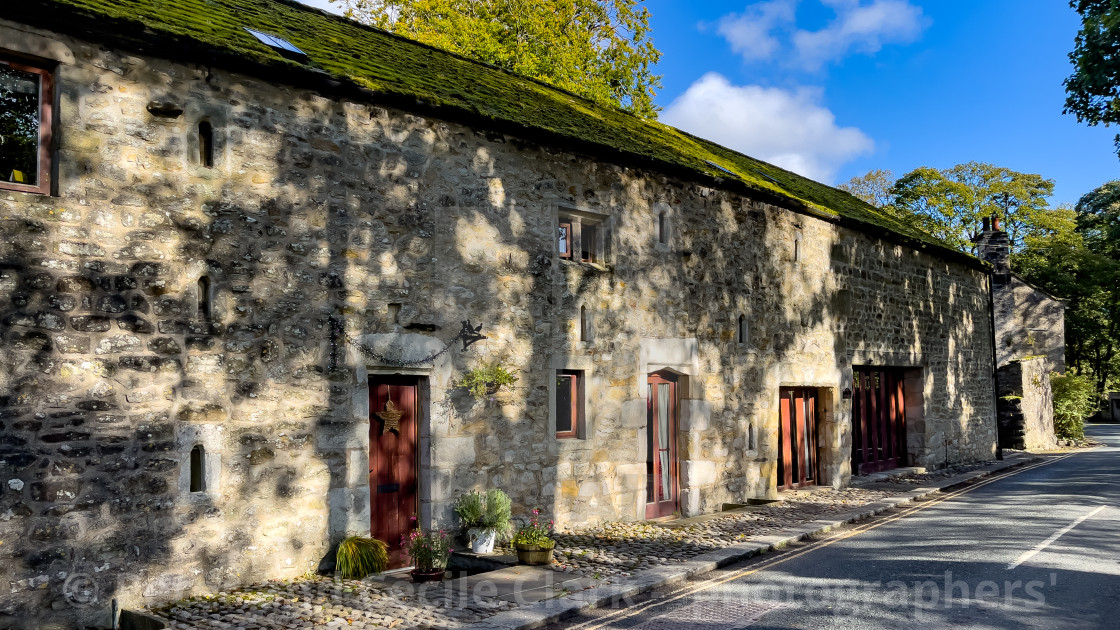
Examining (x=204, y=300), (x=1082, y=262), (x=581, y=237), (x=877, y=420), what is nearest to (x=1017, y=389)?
(x=877, y=420)

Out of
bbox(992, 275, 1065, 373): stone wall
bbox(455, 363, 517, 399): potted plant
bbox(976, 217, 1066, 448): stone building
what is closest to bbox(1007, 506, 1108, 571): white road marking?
bbox(455, 363, 517, 399): potted plant

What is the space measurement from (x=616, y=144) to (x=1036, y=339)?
35724 mm

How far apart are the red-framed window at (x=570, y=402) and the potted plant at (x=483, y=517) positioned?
1706 mm

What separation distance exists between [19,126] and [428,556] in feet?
17.1

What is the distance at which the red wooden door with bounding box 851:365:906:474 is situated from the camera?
16828 millimetres

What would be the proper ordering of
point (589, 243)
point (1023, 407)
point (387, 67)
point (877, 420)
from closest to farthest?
point (387, 67) → point (589, 243) → point (877, 420) → point (1023, 407)

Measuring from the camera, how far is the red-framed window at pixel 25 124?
6121 millimetres

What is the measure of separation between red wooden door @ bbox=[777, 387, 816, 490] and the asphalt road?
2.96m

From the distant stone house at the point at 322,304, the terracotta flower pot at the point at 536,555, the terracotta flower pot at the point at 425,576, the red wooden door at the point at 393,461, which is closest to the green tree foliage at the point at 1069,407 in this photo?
the distant stone house at the point at 322,304

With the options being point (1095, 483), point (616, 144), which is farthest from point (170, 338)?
point (1095, 483)

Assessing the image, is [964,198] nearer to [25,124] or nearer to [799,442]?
[799,442]

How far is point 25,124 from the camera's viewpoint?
626 cm

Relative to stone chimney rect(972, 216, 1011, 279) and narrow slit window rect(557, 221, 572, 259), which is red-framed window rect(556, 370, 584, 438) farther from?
stone chimney rect(972, 216, 1011, 279)

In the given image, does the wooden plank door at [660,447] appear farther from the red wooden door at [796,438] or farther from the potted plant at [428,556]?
the potted plant at [428,556]
